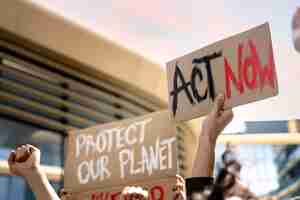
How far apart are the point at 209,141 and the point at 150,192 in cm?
40

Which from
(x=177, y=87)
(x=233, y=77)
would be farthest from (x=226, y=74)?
(x=177, y=87)

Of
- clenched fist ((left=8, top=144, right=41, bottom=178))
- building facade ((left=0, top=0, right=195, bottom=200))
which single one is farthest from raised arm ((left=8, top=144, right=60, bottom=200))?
building facade ((left=0, top=0, right=195, bottom=200))

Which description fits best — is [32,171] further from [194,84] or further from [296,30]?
[296,30]

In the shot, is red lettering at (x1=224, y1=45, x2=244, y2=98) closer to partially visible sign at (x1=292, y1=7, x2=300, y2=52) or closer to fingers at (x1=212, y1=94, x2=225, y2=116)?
fingers at (x1=212, y1=94, x2=225, y2=116)

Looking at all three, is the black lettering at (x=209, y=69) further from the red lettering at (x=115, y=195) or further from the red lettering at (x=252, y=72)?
the red lettering at (x=115, y=195)

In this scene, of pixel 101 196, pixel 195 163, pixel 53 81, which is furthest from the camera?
pixel 53 81

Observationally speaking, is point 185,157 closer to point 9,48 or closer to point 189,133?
point 189,133

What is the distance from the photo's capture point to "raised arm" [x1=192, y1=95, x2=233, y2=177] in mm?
924

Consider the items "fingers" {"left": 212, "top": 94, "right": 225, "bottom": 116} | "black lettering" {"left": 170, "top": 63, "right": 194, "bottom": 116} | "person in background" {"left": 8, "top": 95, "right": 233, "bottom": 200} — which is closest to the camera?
"person in background" {"left": 8, "top": 95, "right": 233, "bottom": 200}

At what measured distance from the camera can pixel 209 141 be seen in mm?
955

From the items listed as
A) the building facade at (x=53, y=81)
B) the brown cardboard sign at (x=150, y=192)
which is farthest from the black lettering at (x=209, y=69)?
the building facade at (x=53, y=81)

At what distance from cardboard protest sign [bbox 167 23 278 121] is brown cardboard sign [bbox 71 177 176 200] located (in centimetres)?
20

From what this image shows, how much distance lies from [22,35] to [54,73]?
32 centimetres

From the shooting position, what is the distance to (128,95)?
3.12 m
